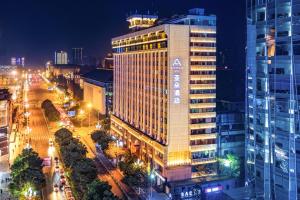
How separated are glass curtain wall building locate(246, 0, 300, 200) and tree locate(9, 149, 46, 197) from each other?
20.7 meters

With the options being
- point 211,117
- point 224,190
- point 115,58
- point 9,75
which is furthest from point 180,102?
point 9,75

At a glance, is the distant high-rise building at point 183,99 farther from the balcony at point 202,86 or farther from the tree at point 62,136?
the tree at point 62,136

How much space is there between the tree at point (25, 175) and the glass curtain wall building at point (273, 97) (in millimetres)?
20679

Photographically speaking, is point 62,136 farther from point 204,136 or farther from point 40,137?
point 204,136

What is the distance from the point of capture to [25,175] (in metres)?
39.1

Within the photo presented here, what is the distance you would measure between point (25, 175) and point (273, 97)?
25.2 m

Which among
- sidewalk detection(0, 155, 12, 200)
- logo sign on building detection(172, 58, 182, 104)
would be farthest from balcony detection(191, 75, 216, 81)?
sidewalk detection(0, 155, 12, 200)

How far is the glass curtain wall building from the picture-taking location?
25.1 metres

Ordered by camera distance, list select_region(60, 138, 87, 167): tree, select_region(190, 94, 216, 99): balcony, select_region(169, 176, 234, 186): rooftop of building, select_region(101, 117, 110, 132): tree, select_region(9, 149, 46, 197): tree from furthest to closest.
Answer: select_region(101, 117, 110, 132): tree
select_region(190, 94, 216, 99): balcony
select_region(60, 138, 87, 167): tree
select_region(169, 176, 234, 186): rooftop of building
select_region(9, 149, 46, 197): tree

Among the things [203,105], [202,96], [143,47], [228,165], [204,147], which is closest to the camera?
[202,96]

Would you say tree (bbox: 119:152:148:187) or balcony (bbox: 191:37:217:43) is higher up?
balcony (bbox: 191:37:217:43)

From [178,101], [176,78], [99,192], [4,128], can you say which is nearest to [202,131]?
[178,101]

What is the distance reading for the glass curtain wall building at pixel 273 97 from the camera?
82.3ft

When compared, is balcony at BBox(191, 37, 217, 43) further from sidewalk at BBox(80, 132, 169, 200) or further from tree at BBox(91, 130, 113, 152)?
tree at BBox(91, 130, 113, 152)
